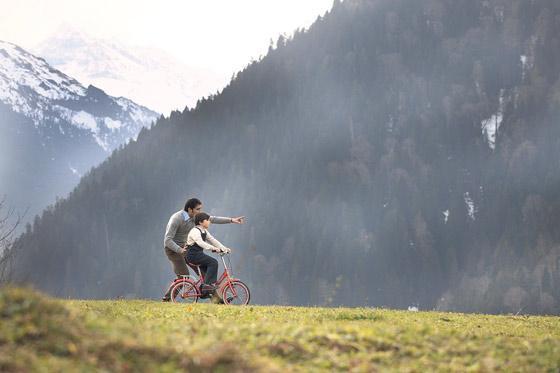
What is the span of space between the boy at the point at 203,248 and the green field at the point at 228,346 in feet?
35.6

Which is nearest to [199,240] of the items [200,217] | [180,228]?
[200,217]

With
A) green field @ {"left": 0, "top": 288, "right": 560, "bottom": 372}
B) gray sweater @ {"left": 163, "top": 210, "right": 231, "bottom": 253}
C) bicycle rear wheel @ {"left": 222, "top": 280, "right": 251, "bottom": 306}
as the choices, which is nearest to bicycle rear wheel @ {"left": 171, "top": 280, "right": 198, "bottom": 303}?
bicycle rear wheel @ {"left": 222, "top": 280, "right": 251, "bottom": 306}

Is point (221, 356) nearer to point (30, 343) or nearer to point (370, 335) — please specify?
point (30, 343)

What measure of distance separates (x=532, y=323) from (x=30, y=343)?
1734cm

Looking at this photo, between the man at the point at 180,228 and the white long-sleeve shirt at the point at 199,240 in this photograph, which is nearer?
the white long-sleeve shirt at the point at 199,240

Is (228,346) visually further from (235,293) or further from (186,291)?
(186,291)

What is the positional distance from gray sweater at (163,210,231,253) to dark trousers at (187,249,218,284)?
49 cm

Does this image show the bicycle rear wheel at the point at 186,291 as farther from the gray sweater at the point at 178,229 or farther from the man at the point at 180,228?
the gray sweater at the point at 178,229

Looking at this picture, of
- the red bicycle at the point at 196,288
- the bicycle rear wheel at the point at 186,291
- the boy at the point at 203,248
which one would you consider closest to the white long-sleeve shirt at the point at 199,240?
the boy at the point at 203,248

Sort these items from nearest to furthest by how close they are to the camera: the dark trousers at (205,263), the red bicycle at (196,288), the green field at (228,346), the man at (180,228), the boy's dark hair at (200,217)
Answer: the green field at (228,346)
the boy's dark hair at (200,217)
the man at (180,228)
the dark trousers at (205,263)
the red bicycle at (196,288)

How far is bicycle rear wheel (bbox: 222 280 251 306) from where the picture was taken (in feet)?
82.7

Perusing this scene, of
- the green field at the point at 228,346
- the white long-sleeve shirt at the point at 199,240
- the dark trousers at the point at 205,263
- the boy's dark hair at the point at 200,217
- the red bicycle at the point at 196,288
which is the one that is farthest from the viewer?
the red bicycle at the point at 196,288

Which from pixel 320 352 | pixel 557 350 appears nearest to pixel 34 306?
pixel 320 352

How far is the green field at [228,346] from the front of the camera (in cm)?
1009
